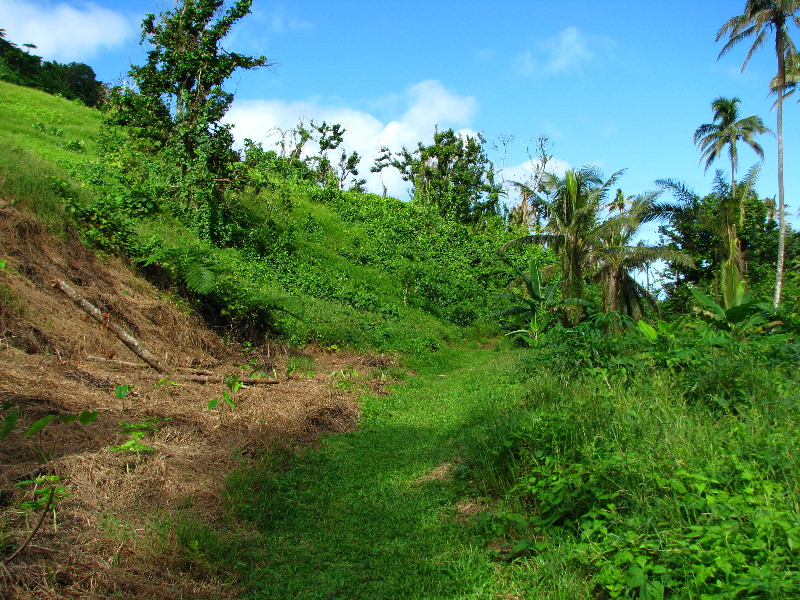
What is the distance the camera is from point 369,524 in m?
4.68

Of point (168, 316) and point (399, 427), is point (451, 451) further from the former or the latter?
point (168, 316)

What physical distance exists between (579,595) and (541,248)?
1323 inches

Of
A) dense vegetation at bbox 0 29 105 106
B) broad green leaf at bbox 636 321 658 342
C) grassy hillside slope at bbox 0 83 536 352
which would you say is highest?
dense vegetation at bbox 0 29 105 106

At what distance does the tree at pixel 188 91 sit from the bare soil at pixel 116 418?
7966 millimetres

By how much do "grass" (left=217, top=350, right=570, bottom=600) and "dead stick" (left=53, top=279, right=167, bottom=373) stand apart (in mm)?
3223

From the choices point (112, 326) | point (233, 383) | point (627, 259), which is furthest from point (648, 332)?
point (627, 259)

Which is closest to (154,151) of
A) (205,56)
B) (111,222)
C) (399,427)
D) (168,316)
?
(205,56)

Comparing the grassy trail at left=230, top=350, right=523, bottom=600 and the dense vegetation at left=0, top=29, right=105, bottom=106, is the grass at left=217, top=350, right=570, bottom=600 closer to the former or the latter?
the grassy trail at left=230, top=350, right=523, bottom=600

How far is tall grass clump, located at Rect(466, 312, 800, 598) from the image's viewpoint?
3.03m

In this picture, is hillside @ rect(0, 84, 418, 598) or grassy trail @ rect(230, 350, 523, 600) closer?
hillside @ rect(0, 84, 418, 598)

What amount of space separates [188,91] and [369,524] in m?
17.3

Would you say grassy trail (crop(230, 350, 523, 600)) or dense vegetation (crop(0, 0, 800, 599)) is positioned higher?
dense vegetation (crop(0, 0, 800, 599))

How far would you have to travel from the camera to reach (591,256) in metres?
23.6

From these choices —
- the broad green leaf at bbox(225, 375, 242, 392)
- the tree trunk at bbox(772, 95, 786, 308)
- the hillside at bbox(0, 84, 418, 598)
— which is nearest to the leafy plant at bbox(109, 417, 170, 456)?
the hillside at bbox(0, 84, 418, 598)
